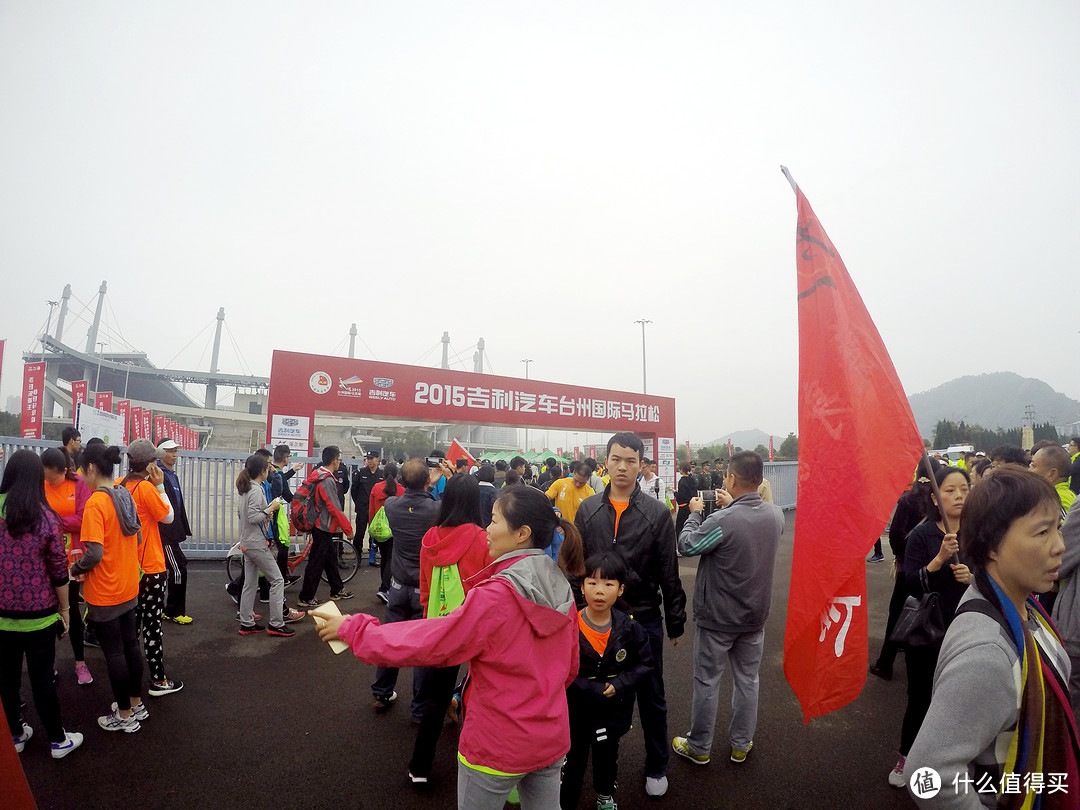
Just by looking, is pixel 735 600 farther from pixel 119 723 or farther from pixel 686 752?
pixel 119 723

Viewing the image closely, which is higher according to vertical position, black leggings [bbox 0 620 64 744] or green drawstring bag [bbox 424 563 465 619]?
green drawstring bag [bbox 424 563 465 619]

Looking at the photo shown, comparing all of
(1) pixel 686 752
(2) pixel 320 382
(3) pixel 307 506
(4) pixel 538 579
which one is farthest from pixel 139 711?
(2) pixel 320 382

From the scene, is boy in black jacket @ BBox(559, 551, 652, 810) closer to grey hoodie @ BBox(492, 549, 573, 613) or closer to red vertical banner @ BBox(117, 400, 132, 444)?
grey hoodie @ BBox(492, 549, 573, 613)

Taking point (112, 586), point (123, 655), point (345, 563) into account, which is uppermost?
point (112, 586)

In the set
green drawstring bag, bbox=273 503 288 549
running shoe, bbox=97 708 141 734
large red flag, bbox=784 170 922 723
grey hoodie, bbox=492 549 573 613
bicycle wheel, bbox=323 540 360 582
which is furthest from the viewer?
bicycle wheel, bbox=323 540 360 582

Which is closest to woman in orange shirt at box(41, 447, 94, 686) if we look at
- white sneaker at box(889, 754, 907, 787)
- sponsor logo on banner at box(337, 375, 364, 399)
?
white sneaker at box(889, 754, 907, 787)

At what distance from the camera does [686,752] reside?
139 inches

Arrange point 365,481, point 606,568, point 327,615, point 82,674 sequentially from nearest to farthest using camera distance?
1. point 327,615
2. point 606,568
3. point 82,674
4. point 365,481

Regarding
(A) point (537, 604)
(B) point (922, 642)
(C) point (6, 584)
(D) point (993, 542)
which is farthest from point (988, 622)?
(C) point (6, 584)

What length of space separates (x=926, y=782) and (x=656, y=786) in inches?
85.6

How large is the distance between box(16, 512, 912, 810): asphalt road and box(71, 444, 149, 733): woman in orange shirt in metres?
0.20

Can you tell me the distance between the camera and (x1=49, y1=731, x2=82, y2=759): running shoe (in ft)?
10.8

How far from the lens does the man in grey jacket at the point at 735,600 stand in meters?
3.36

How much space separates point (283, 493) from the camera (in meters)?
7.24
